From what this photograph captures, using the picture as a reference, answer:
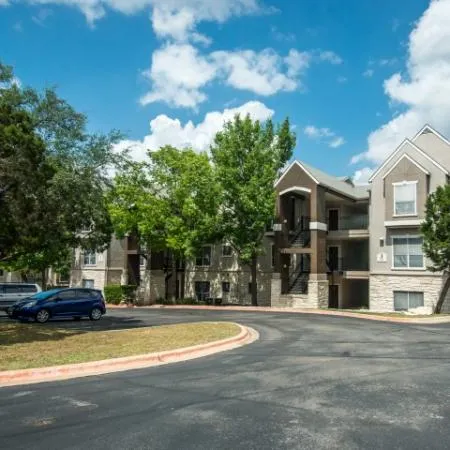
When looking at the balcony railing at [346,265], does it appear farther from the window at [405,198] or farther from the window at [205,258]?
the window at [205,258]

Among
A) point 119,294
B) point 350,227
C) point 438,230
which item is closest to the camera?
point 438,230

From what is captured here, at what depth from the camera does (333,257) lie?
131 ft

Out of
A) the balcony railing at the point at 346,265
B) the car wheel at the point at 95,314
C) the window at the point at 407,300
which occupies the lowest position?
the car wheel at the point at 95,314

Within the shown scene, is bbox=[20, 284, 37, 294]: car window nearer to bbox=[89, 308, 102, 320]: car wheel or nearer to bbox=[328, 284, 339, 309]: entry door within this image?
bbox=[89, 308, 102, 320]: car wheel

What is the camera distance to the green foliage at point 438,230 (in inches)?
1123

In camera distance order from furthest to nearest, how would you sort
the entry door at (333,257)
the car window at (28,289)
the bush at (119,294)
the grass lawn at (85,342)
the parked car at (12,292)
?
the bush at (119,294)
the entry door at (333,257)
the car window at (28,289)
the parked car at (12,292)
the grass lawn at (85,342)

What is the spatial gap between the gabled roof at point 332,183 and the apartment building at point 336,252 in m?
0.08

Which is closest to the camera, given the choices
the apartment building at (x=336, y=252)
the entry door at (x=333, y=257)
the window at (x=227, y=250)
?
the apartment building at (x=336, y=252)

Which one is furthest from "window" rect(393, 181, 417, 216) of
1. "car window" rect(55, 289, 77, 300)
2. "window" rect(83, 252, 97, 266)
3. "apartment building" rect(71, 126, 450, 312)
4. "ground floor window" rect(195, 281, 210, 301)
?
"window" rect(83, 252, 97, 266)

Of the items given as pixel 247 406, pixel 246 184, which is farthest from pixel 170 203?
pixel 247 406

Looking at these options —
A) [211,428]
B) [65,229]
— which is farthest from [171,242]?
[211,428]

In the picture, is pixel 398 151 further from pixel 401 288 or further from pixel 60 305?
pixel 60 305

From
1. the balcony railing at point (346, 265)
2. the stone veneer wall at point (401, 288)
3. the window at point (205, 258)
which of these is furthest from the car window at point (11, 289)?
the stone veneer wall at point (401, 288)

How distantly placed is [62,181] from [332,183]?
25.6m
